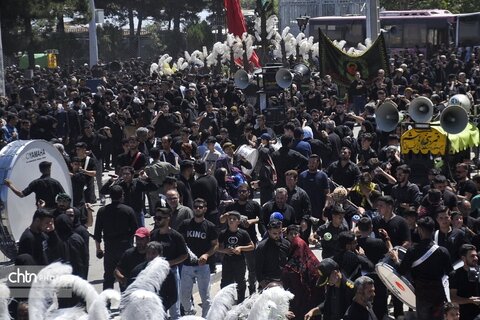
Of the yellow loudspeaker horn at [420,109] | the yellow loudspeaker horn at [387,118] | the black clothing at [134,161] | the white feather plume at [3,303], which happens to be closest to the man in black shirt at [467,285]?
the white feather plume at [3,303]

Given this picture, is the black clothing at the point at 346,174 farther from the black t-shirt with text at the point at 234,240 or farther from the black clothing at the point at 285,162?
the black t-shirt with text at the point at 234,240

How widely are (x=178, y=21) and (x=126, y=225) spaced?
5795cm

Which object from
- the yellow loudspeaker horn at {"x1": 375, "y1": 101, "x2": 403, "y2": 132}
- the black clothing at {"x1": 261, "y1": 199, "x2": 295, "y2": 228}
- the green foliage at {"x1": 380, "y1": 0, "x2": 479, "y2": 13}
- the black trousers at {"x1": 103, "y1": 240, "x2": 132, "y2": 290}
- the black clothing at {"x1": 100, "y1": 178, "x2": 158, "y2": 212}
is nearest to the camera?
the black trousers at {"x1": 103, "y1": 240, "x2": 132, "y2": 290}

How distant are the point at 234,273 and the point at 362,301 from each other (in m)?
2.87

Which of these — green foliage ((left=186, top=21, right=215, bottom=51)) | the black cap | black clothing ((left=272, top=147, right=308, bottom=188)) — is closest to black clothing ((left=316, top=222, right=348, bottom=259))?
the black cap

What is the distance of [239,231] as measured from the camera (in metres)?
11.8

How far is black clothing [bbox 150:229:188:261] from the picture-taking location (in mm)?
11117

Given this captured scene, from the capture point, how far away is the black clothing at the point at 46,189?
44.6 ft

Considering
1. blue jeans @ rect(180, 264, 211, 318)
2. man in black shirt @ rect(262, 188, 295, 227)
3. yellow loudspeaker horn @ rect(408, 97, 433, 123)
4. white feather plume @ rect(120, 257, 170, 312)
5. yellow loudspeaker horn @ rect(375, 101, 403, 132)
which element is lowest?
blue jeans @ rect(180, 264, 211, 318)

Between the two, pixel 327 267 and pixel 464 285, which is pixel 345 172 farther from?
pixel 327 267

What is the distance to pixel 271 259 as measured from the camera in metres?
11.2

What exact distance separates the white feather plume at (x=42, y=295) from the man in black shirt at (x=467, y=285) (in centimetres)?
486

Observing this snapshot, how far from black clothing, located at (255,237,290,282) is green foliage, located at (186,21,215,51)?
168 ft

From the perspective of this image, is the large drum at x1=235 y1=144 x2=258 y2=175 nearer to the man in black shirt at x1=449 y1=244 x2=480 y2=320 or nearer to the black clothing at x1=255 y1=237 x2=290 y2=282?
the black clothing at x1=255 y1=237 x2=290 y2=282
